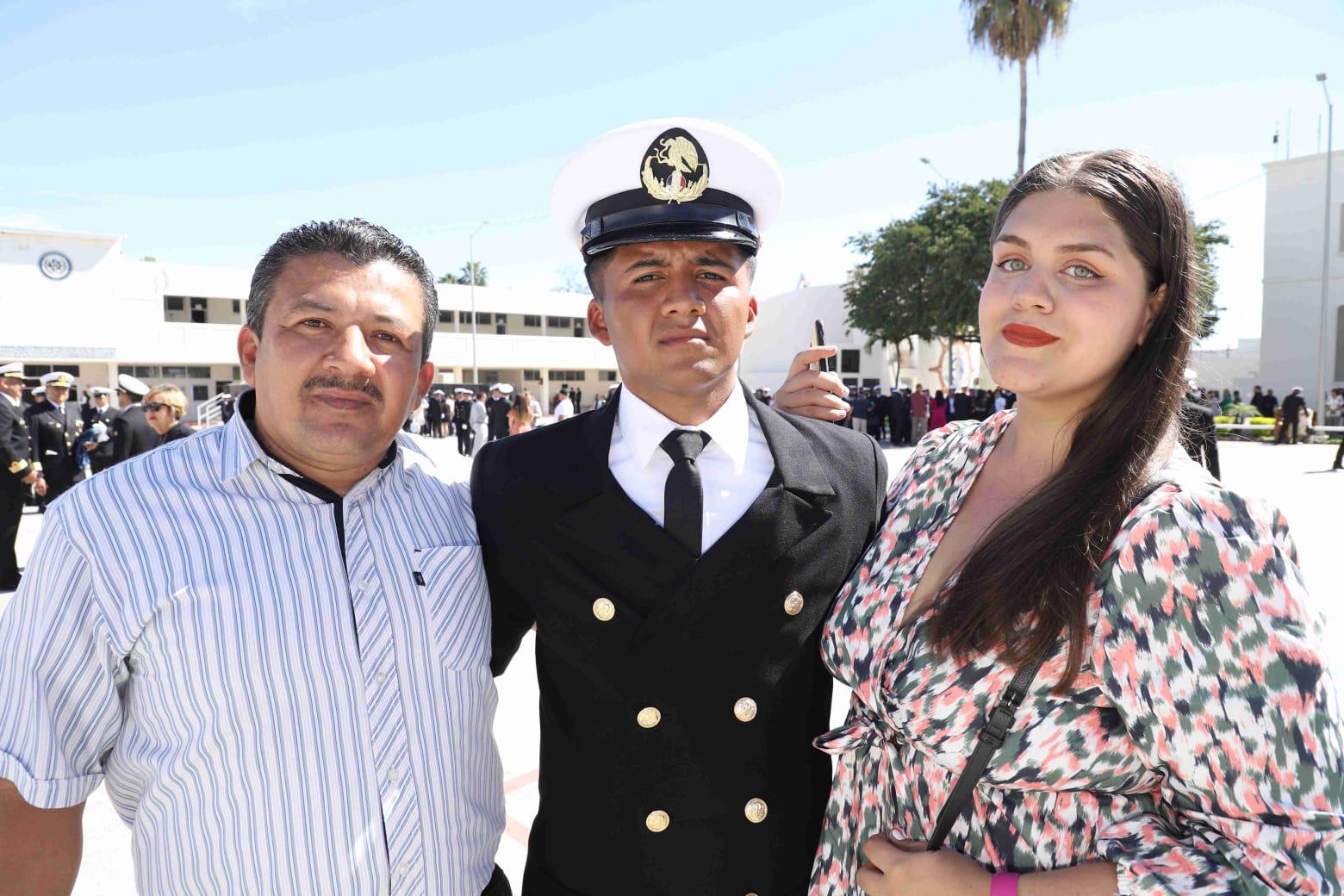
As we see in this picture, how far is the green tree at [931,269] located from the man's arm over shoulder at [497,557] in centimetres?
2587

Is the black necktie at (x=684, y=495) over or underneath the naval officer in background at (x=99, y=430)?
over

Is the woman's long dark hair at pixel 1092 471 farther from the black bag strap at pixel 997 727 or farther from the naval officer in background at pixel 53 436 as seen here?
the naval officer in background at pixel 53 436

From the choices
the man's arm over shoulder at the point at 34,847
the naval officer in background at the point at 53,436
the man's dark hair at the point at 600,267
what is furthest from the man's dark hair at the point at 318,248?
the naval officer in background at the point at 53,436

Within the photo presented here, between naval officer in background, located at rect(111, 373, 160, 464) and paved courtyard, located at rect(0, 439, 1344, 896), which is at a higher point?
naval officer in background, located at rect(111, 373, 160, 464)

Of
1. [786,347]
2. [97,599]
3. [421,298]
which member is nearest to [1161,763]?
[421,298]

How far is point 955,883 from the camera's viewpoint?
1503mm

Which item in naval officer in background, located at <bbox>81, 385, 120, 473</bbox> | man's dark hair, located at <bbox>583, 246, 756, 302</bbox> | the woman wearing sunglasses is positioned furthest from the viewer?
naval officer in background, located at <bbox>81, 385, 120, 473</bbox>

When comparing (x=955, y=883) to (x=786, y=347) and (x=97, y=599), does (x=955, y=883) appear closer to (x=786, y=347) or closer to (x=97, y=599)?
(x=97, y=599)

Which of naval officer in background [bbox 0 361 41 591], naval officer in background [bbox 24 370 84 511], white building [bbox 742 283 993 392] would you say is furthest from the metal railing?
white building [bbox 742 283 993 392]

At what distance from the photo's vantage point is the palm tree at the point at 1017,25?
23.1 m

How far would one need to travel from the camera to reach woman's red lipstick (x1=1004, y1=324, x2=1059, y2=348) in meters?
1.62

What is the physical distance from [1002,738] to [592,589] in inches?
33.1

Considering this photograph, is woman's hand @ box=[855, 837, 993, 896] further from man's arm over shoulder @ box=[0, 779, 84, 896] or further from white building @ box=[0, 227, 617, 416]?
white building @ box=[0, 227, 617, 416]

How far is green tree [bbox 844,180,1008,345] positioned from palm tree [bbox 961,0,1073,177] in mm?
4693
